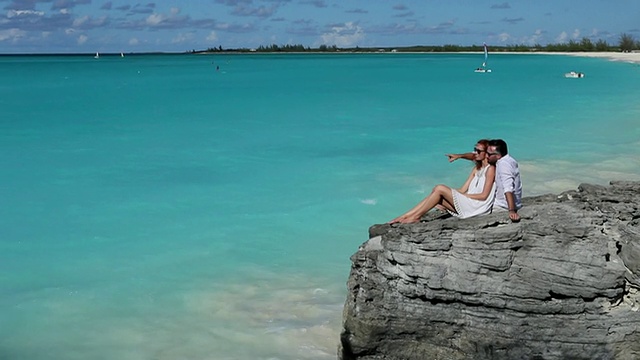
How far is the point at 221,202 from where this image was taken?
1458 centimetres

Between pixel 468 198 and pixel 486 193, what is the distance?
0.24 metres

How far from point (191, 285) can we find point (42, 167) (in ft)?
36.5

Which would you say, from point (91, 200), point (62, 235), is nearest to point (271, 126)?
point (91, 200)

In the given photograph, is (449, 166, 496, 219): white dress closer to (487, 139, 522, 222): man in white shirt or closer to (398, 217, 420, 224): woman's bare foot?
(487, 139, 522, 222): man in white shirt

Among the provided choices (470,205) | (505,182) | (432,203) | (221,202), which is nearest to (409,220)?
(432,203)

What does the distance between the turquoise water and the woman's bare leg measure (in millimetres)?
1777

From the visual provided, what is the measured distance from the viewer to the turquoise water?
8.36 meters

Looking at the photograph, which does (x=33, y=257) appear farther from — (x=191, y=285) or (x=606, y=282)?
(x=606, y=282)

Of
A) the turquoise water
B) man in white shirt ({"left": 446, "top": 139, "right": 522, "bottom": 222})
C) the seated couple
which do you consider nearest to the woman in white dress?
the seated couple

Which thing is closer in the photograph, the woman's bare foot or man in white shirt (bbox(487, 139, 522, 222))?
man in white shirt (bbox(487, 139, 522, 222))

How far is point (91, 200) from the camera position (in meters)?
15.1

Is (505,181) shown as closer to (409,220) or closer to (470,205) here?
(470,205)

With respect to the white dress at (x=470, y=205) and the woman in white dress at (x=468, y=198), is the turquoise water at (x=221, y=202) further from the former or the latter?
the white dress at (x=470, y=205)

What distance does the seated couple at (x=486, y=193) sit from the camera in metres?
6.69
